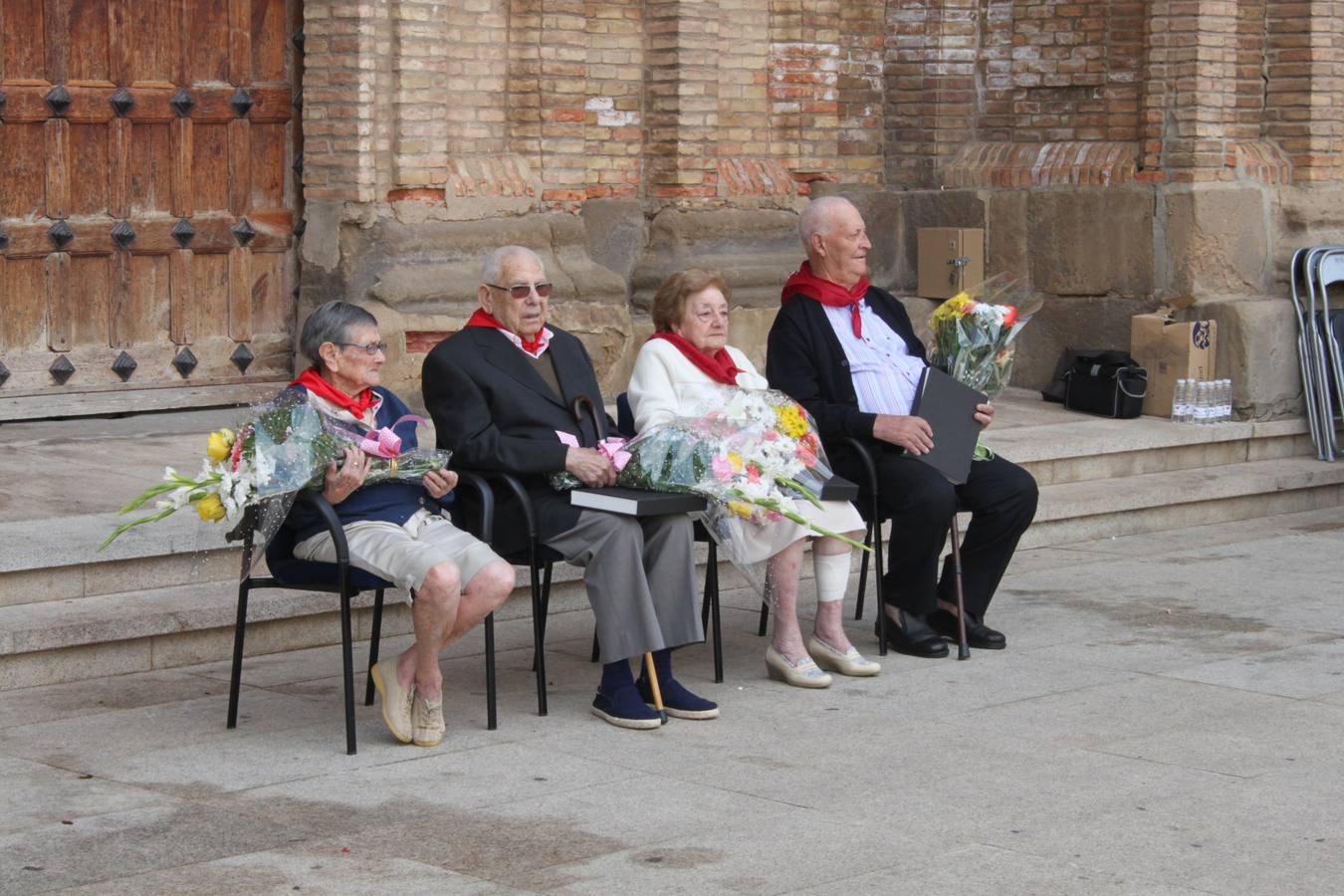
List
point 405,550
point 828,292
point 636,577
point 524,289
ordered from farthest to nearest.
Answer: point 828,292 < point 524,289 < point 636,577 < point 405,550

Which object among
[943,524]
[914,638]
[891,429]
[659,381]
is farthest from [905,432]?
[659,381]

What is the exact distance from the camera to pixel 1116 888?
14.8 feet

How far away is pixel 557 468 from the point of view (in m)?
6.16

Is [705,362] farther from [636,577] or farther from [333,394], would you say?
[333,394]

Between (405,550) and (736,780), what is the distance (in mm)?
1113

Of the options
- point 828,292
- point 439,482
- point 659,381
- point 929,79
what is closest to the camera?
point 439,482

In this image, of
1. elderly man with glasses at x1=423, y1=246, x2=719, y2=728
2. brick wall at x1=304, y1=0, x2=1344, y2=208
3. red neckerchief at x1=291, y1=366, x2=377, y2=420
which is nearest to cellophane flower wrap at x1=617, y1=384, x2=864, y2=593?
elderly man with glasses at x1=423, y1=246, x2=719, y2=728

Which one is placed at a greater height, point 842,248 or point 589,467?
point 842,248

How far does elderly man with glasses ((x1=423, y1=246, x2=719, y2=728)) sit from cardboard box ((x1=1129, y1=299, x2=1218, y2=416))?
558 centimetres

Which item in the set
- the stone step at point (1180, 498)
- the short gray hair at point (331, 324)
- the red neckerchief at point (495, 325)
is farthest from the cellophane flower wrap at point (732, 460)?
the stone step at point (1180, 498)

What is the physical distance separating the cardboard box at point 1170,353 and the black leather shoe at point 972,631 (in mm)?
4315

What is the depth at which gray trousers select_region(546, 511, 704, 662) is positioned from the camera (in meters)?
6.00

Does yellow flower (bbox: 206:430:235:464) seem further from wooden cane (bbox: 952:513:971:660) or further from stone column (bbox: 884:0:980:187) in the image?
stone column (bbox: 884:0:980:187)

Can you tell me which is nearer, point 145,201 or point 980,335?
point 980,335
